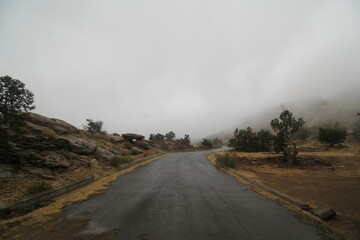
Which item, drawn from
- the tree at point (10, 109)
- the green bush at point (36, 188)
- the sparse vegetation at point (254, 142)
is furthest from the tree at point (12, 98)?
the sparse vegetation at point (254, 142)

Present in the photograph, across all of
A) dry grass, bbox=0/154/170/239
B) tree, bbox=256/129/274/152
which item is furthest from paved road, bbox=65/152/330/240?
tree, bbox=256/129/274/152

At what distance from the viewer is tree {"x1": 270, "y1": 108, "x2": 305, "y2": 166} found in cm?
1806

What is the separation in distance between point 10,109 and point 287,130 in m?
24.9

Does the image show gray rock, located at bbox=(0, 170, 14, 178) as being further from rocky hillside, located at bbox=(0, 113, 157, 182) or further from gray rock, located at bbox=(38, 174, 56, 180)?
gray rock, located at bbox=(38, 174, 56, 180)

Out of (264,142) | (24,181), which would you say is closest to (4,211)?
(24,181)

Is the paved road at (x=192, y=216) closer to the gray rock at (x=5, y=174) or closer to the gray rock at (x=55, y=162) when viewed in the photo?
the gray rock at (x=5, y=174)

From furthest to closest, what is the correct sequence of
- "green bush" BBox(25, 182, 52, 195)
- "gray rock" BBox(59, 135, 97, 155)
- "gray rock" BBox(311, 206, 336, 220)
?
1. "gray rock" BBox(59, 135, 97, 155)
2. "green bush" BBox(25, 182, 52, 195)
3. "gray rock" BBox(311, 206, 336, 220)

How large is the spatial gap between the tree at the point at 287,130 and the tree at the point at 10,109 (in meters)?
23.0

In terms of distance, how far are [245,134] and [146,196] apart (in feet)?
141

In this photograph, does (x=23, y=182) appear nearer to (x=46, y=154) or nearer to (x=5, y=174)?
(x=5, y=174)

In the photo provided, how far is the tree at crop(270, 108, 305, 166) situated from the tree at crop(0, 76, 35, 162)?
23.0 meters

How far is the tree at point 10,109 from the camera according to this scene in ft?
30.2

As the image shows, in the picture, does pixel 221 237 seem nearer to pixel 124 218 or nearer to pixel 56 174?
pixel 124 218

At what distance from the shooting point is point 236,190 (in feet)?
27.0
